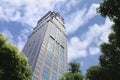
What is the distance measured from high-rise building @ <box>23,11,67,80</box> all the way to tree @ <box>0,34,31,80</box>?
165 feet

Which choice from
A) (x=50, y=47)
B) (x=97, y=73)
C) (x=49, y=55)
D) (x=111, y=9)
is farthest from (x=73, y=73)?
(x=50, y=47)

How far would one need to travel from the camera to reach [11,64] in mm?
18766

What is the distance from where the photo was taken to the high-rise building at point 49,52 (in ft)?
252

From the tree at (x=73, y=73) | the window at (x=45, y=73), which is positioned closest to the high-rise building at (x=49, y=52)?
the window at (x=45, y=73)

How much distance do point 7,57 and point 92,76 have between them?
28.1 ft

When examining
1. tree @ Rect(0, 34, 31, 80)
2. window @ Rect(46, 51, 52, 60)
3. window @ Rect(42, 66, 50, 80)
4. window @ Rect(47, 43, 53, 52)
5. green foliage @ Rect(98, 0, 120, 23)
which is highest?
window @ Rect(47, 43, 53, 52)

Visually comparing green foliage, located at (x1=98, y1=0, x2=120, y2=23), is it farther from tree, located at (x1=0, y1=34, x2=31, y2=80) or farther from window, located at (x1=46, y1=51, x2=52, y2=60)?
window, located at (x1=46, y1=51, x2=52, y2=60)

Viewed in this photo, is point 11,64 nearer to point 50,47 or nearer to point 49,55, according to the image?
point 49,55

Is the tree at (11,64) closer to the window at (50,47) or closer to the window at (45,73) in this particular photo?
the window at (45,73)

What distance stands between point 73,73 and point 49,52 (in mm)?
62670

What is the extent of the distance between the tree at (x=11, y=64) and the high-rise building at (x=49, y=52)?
165ft

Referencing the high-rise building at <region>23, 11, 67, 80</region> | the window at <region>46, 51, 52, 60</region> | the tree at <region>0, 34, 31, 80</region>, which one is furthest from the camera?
the window at <region>46, 51, 52, 60</region>

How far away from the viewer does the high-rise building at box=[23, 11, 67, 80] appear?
76938 mm

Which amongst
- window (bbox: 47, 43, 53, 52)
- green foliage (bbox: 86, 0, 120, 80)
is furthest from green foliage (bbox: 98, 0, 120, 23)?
window (bbox: 47, 43, 53, 52)
